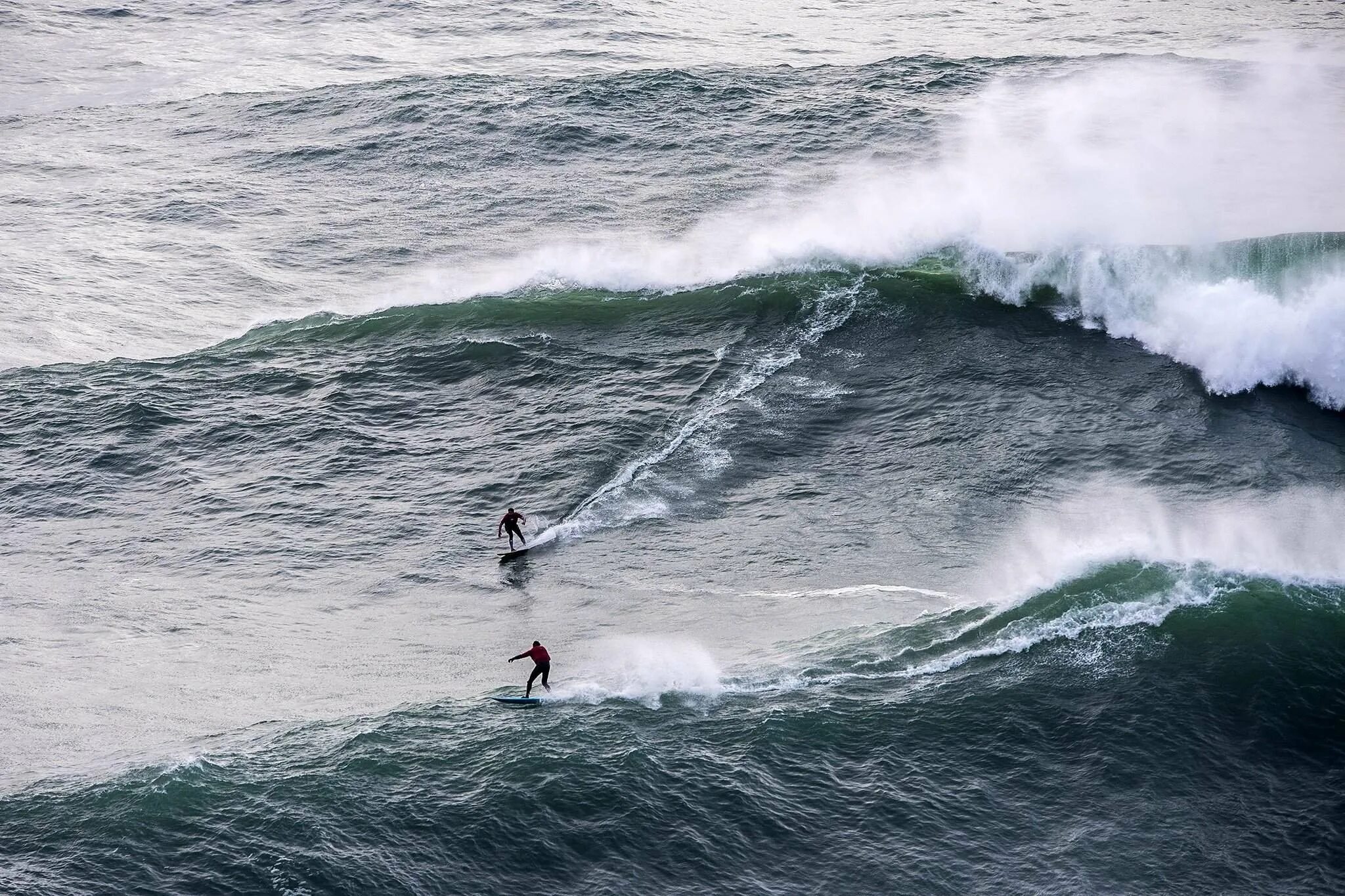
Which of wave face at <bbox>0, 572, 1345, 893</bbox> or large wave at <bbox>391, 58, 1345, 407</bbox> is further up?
large wave at <bbox>391, 58, 1345, 407</bbox>

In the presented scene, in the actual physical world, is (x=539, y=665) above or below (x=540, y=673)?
above

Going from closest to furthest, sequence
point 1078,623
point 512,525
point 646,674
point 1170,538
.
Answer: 1. point 646,674
2. point 1078,623
3. point 1170,538
4. point 512,525

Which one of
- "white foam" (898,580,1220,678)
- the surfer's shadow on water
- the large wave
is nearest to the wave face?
"white foam" (898,580,1220,678)

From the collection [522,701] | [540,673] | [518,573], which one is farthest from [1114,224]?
[522,701]

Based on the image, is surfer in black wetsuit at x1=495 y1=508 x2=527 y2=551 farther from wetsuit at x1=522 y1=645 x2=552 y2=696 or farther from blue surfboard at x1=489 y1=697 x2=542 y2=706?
blue surfboard at x1=489 y1=697 x2=542 y2=706

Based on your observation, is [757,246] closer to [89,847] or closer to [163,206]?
[163,206]

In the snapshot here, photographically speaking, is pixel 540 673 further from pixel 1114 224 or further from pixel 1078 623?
pixel 1114 224
